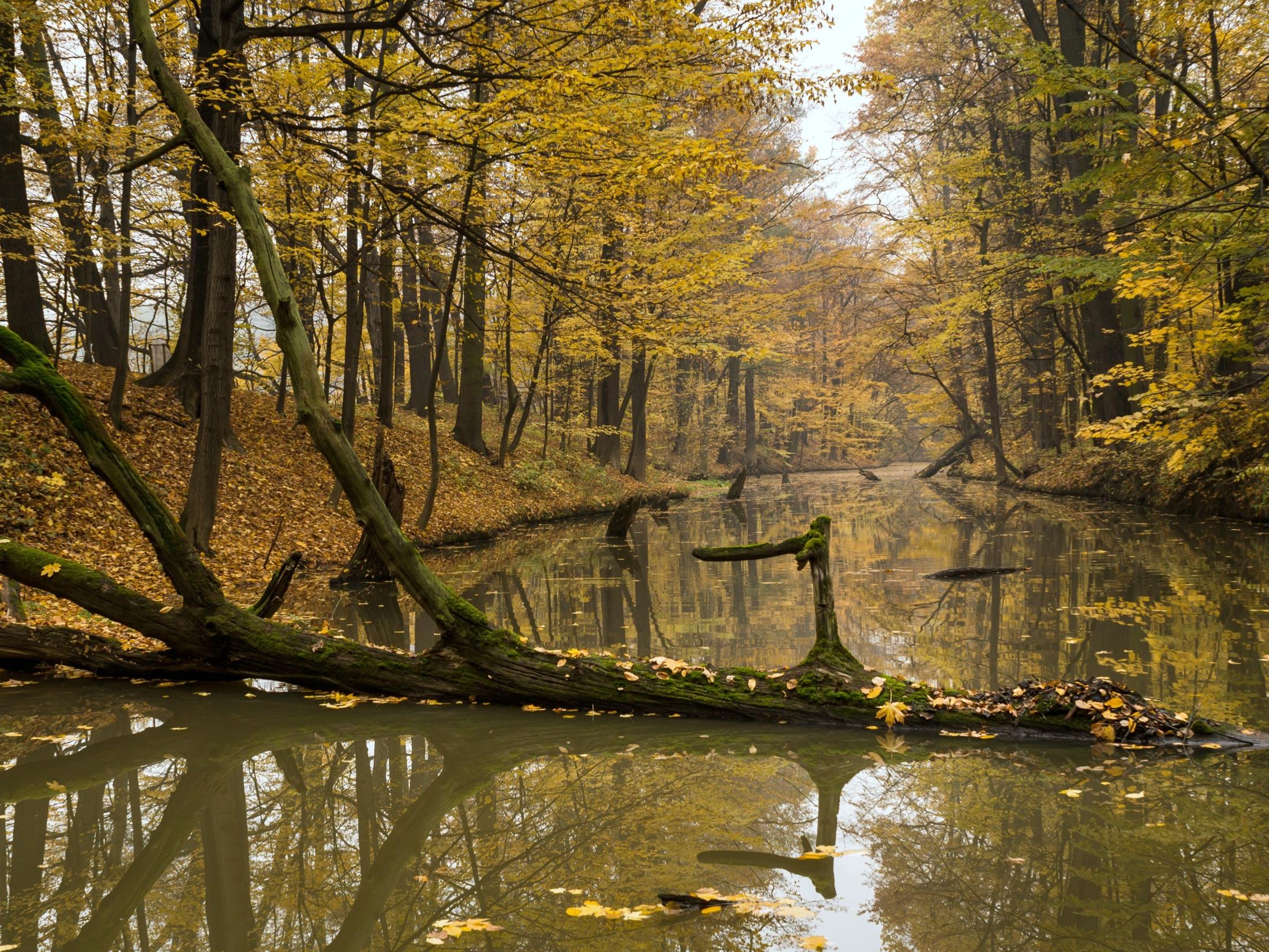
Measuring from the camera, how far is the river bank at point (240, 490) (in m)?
8.95

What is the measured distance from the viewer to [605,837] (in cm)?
347

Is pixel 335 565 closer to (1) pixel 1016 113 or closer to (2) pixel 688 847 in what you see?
(2) pixel 688 847

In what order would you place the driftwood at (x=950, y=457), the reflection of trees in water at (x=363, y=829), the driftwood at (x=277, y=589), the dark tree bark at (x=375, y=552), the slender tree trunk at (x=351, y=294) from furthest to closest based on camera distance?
the driftwood at (x=950, y=457) → the slender tree trunk at (x=351, y=294) → the dark tree bark at (x=375, y=552) → the driftwood at (x=277, y=589) → the reflection of trees in water at (x=363, y=829)

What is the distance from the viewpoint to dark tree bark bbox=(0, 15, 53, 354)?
11156mm

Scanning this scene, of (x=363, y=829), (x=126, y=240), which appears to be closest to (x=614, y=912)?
(x=363, y=829)

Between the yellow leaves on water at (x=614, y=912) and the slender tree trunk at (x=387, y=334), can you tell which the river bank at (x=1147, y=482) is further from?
the slender tree trunk at (x=387, y=334)

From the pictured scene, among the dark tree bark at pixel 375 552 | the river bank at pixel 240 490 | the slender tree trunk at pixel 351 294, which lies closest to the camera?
the river bank at pixel 240 490

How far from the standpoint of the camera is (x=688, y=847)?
11.0 feet

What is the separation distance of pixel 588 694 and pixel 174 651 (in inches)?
116

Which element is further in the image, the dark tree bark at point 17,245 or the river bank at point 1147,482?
the river bank at point 1147,482

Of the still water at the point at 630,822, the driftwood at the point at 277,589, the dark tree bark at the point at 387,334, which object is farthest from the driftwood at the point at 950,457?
the driftwood at the point at 277,589

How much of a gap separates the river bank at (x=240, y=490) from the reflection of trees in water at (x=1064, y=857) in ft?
22.8

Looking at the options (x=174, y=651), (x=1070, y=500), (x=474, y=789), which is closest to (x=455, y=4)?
(x=174, y=651)

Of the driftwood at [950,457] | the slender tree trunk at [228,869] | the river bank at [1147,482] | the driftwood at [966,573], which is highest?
the driftwood at [950,457]
